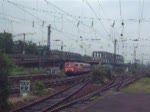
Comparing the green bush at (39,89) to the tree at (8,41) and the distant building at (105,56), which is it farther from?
the distant building at (105,56)

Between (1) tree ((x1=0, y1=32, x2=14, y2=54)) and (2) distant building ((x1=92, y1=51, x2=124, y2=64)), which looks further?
(2) distant building ((x1=92, y1=51, x2=124, y2=64))

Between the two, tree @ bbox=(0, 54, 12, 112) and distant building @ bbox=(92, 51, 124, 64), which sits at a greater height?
distant building @ bbox=(92, 51, 124, 64)

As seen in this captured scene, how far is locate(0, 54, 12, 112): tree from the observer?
18.5 meters

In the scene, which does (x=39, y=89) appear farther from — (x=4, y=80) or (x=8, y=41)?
(x=8, y=41)

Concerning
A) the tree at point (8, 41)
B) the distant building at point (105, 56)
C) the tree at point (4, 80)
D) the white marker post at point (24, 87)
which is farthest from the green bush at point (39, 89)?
the distant building at point (105, 56)

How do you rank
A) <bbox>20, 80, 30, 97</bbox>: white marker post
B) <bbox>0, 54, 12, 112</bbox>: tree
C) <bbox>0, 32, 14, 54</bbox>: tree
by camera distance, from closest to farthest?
<bbox>0, 54, 12, 112</bbox>: tree < <bbox>20, 80, 30, 97</bbox>: white marker post < <bbox>0, 32, 14, 54</bbox>: tree

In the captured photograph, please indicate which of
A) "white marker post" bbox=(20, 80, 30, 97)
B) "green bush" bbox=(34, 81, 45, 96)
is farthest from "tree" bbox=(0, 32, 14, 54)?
"white marker post" bbox=(20, 80, 30, 97)

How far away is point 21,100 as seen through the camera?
24000 millimetres

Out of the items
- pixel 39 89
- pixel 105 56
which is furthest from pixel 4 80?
pixel 105 56

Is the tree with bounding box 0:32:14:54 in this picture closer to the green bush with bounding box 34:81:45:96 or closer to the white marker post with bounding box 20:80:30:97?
the green bush with bounding box 34:81:45:96

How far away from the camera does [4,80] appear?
18875mm

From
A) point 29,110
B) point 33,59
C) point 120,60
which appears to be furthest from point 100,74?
point 120,60

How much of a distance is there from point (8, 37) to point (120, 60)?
163 feet

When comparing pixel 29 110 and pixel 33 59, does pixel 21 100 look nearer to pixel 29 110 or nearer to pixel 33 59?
pixel 29 110
